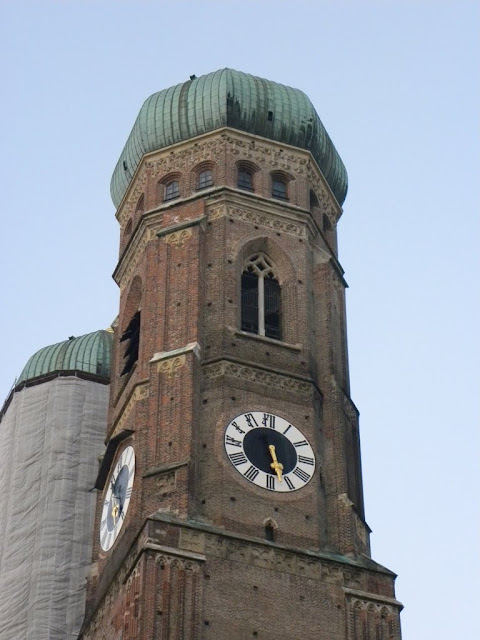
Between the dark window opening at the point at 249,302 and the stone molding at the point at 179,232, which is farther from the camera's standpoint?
the stone molding at the point at 179,232

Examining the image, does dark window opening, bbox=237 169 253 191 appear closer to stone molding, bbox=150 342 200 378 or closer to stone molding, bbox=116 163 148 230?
stone molding, bbox=116 163 148 230

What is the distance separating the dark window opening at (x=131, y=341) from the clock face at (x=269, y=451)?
5366 millimetres

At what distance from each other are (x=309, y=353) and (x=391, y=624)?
796 cm

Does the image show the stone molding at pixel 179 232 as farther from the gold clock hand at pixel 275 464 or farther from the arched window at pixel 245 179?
the gold clock hand at pixel 275 464

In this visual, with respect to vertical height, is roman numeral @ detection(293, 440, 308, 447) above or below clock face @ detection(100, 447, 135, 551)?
above

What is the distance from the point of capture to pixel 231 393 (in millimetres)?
43469

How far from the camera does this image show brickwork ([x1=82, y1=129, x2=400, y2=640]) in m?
39.6

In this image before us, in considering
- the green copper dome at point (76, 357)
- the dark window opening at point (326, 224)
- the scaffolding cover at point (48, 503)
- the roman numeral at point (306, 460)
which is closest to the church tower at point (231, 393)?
the roman numeral at point (306, 460)

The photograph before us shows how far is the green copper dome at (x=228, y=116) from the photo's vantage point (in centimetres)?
5006

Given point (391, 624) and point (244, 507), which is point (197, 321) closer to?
point (244, 507)

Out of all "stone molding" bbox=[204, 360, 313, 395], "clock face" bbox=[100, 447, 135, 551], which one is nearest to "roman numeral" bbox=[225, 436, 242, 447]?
"stone molding" bbox=[204, 360, 313, 395]

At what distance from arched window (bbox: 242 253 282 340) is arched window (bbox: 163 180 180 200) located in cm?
314

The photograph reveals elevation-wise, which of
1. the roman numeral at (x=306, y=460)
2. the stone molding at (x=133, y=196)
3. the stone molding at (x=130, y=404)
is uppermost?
the stone molding at (x=133, y=196)

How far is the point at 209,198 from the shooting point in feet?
157
